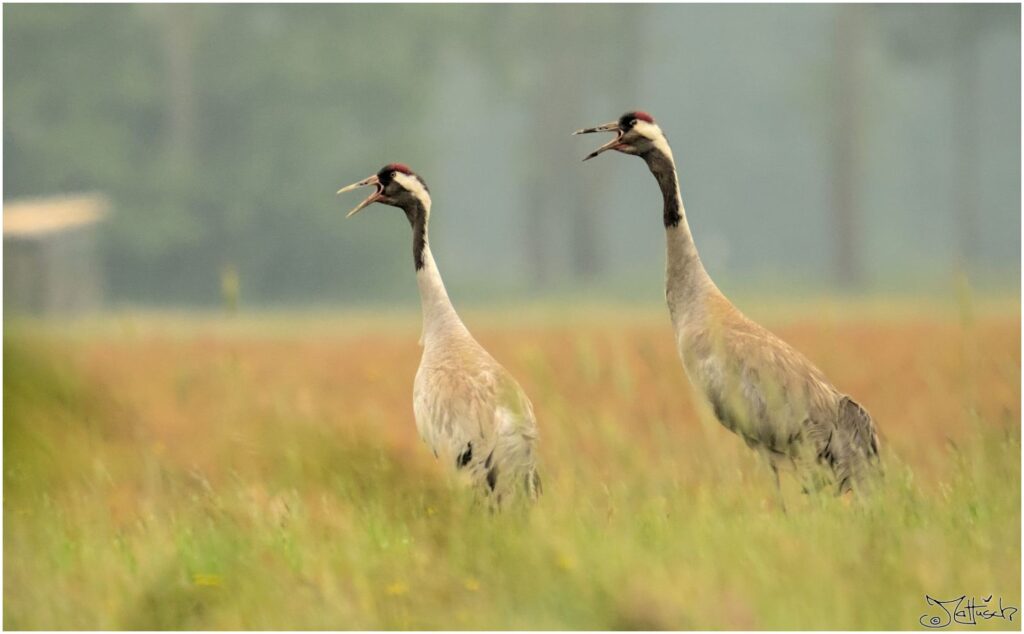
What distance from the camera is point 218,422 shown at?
5539 mm

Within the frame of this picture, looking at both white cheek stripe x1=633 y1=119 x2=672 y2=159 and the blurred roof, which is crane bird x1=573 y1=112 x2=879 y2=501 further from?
the blurred roof

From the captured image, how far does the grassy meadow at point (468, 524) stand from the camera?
14.0ft

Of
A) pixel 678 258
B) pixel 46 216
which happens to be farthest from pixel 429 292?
pixel 46 216

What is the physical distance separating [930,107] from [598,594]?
171 feet

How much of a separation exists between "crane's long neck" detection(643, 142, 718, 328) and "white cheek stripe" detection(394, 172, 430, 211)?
124 cm

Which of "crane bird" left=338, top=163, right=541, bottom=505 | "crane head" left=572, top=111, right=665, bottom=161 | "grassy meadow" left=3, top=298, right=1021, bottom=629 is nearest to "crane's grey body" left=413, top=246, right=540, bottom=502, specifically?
"crane bird" left=338, top=163, right=541, bottom=505

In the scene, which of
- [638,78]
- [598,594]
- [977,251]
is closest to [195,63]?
[638,78]

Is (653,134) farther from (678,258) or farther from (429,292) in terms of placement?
(429,292)

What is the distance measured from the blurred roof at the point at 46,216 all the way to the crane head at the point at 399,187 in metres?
18.4

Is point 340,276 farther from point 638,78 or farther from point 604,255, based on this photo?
point 638,78

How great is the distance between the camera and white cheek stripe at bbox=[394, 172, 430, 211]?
6742mm

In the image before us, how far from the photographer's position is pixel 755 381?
250 inches

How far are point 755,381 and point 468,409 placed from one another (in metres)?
1.54

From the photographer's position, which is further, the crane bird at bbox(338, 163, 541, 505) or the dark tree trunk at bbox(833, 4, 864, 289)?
the dark tree trunk at bbox(833, 4, 864, 289)
